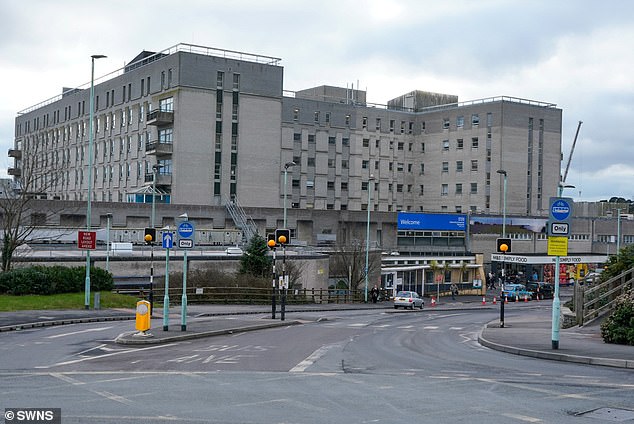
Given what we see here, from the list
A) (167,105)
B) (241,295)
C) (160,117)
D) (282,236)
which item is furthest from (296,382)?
(167,105)

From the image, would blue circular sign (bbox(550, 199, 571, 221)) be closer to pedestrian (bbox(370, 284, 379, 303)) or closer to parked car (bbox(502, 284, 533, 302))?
pedestrian (bbox(370, 284, 379, 303))

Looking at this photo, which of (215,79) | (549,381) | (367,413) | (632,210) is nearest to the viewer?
(367,413)

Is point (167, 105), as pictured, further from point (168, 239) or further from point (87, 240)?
point (168, 239)

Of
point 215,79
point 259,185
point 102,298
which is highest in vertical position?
point 215,79

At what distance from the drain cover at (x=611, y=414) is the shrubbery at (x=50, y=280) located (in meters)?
31.6

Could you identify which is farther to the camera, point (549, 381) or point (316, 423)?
point (549, 381)

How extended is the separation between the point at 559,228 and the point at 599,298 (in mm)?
7551

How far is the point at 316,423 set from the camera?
12.3 metres

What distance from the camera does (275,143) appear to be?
270 ft

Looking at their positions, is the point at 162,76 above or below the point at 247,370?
above

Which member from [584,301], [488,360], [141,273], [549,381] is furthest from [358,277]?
[549,381]

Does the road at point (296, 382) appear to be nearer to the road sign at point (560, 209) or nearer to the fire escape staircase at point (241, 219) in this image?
the road sign at point (560, 209)

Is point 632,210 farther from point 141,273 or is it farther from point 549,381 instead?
point 549,381

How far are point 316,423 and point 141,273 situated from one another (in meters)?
38.0
